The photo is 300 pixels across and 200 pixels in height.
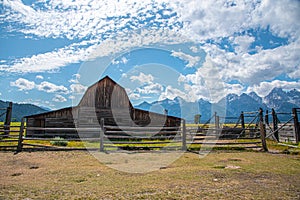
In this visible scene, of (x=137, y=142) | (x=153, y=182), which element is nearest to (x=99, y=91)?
(x=137, y=142)

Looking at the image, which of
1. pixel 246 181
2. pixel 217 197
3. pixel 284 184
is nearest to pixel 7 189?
pixel 217 197

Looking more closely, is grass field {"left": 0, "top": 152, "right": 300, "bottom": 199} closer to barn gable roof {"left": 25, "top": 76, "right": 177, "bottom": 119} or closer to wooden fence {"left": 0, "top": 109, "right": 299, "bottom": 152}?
wooden fence {"left": 0, "top": 109, "right": 299, "bottom": 152}

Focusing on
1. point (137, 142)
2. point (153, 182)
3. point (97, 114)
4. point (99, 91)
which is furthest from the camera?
point (99, 91)

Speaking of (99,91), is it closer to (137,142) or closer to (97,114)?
(97,114)

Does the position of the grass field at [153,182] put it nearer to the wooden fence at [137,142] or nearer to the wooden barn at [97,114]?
the wooden fence at [137,142]

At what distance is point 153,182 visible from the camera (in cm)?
657

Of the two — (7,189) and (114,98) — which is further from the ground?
(114,98)

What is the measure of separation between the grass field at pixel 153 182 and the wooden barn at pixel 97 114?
18308 millimetres

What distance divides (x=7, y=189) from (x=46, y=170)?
8.13ft

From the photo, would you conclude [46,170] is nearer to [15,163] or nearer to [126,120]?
[15,163]

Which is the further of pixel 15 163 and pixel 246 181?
pixel 15 163

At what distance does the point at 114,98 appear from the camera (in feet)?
96.7

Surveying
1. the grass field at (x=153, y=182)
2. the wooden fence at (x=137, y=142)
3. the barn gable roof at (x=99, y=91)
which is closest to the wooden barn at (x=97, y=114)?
the barn gable roof at (x=99, y=91)

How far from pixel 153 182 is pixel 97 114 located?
22.7 metres
